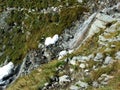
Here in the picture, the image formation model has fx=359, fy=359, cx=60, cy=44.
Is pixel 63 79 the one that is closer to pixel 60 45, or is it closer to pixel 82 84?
pixel 82 84

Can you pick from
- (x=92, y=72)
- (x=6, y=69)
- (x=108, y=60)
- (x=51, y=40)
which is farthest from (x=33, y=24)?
(x=92, y=72)

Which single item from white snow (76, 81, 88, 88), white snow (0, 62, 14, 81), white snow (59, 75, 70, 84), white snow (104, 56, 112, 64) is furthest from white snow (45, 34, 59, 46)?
white snow (76, 81, 88, 88)

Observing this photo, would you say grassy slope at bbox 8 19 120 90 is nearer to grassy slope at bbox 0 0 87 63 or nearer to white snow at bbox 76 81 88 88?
white snow at bbox 76 81 88 88

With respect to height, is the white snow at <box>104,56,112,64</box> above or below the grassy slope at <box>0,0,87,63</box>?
below

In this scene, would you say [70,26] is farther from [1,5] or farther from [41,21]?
[1,5]

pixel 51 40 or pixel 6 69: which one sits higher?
pixel 51 40

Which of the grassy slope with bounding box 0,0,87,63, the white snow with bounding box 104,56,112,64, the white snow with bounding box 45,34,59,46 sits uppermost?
the grassy slope with bounding box 0,0,87,63

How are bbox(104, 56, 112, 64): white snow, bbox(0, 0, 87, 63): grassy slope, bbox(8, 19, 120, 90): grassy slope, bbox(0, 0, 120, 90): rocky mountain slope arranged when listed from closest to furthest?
1. bbox(8, 19, 120, 90): grassy slope
2. bbox(0, 0, 120, 90): rocky mountain slope
3. bbox(104, 56, 112, 64): white snow
4. bbox(0, 0, 87, 63): grassy slope

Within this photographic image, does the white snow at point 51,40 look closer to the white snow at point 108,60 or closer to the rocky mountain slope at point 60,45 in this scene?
the rocky mountain slope at point 60,45

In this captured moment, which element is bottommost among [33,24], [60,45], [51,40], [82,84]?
[82,84]
